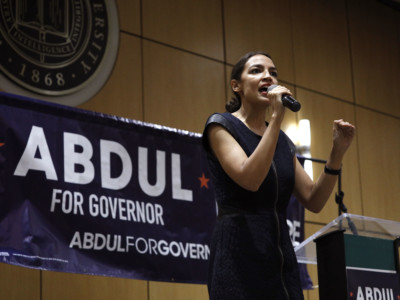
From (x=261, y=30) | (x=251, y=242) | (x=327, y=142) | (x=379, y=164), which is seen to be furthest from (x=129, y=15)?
(x=251, y=242)

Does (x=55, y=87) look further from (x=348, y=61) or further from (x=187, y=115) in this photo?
(x=348, y=61)

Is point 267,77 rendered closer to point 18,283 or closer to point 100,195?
point 100,195

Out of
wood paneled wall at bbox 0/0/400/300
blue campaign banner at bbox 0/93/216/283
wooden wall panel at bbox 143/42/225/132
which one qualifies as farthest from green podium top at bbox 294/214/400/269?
wooden wall panel at bbox 143/42/225/132

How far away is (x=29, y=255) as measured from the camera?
2.89 m

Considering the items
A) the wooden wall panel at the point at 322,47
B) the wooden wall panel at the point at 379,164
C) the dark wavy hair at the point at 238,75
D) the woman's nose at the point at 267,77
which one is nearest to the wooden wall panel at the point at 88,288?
the dark wavy hair at the point at 238,75

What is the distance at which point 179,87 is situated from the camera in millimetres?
4875

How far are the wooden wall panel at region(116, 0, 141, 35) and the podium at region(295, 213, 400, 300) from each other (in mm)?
2702

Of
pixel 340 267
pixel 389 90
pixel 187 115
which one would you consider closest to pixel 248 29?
pixel 187 115

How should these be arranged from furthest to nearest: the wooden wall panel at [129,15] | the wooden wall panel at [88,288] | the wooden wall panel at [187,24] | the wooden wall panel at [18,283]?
the wooden wall panel at [187,24], the wooden wall panel at [129,15], the wooden wall panel at [88,288], the wooden wall panel at [18,283]

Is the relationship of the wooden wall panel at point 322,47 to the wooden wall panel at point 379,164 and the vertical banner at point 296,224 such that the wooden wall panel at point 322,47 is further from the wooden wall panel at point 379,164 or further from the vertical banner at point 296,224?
the vertical banner at point 296,224

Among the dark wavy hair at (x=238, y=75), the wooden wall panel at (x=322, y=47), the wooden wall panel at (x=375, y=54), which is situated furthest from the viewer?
the wooden wall panel at (x=375, y=54)

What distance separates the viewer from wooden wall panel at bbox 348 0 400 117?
21.4 feet

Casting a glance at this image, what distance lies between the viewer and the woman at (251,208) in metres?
1.90

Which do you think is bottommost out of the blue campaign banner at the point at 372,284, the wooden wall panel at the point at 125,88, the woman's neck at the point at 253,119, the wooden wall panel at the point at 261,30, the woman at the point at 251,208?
the blue campaign banner at the point at 372,284
